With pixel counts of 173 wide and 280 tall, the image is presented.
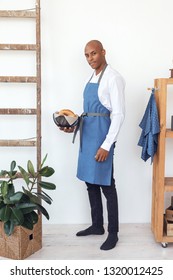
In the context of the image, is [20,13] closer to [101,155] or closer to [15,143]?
[15,143]

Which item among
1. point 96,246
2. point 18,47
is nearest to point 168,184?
point 96,246

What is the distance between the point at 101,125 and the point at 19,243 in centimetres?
93

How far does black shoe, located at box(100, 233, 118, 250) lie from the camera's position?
263 centimetres

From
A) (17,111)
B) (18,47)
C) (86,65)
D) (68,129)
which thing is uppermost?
(18,47)

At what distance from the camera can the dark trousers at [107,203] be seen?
8.72ft

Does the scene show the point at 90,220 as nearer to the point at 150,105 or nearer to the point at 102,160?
the point at 102,160

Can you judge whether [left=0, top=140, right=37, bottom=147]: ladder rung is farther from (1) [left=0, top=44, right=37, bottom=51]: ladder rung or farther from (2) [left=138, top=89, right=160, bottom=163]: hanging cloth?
(2) [left=138, top=89, right=160, bottom=163]: hanging cloth

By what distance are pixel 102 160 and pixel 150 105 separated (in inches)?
20.8

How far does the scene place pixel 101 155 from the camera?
8.29ft

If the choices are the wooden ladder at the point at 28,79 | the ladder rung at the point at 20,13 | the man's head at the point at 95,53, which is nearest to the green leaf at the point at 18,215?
the wooden ladder at the point at 28,79

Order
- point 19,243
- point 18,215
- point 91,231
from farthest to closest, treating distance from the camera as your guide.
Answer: point 91,231 < point 19,243 < point 18,215

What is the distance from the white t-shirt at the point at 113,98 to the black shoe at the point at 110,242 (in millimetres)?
631

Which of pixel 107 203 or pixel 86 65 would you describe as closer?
pixel 107 203

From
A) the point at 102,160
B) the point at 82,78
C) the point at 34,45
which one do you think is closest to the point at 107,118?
the point at 102,160
